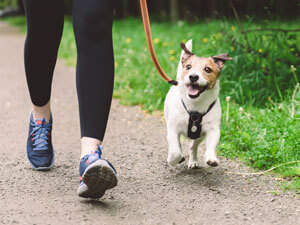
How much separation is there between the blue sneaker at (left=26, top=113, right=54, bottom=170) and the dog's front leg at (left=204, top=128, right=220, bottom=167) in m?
1.00

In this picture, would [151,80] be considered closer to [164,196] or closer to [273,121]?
[273,121]

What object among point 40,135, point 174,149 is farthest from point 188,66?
point 40,135

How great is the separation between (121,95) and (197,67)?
8.77 feet

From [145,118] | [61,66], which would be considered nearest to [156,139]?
[145,118]

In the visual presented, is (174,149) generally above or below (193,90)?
below

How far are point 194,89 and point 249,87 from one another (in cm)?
213

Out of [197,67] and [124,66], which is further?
[124,66]

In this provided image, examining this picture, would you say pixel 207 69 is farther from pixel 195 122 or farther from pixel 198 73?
pixel 195 122

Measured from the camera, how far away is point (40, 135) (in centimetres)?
298

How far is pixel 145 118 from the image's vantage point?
4.71m

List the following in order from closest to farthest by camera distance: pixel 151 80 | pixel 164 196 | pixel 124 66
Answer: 1. pixel 164 196
2. pixel 151 80
3. pixel 124 66

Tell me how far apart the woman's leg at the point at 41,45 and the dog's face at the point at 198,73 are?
812 mm

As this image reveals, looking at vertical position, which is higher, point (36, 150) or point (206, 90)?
point (206, 90)

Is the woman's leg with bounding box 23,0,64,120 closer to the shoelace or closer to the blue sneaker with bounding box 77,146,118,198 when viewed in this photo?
the shoelace
